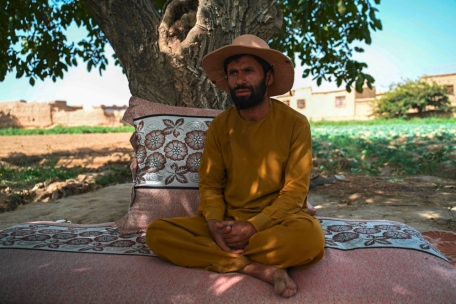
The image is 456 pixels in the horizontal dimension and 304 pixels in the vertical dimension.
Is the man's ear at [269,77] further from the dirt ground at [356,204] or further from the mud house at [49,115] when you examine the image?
the mud house at [49,115]

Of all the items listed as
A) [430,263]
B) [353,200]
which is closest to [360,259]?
[430,263]

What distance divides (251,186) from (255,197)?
0.24 ft

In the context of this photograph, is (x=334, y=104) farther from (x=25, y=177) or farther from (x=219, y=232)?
(x=219, y=232)

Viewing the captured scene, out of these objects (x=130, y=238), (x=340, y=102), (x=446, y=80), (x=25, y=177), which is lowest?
(x=25, y=177)

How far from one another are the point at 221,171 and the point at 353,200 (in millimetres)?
3124

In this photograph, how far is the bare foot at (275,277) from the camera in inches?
71.7

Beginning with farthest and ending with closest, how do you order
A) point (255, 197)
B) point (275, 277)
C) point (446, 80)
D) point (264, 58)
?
1. point (446, 80)
2. point (264, 58)
3. point (255, 197)
4. point (275, 277)

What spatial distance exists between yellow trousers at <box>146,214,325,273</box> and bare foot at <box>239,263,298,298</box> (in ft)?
0.14

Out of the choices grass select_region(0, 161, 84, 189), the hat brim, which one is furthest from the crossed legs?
grass select_region(0, 161, 84, 189)

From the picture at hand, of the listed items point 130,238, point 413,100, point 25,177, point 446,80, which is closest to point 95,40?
point 25,177

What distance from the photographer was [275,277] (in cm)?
190

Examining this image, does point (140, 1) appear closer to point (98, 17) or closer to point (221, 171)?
point (98, 17)

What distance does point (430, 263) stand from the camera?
6.84ft

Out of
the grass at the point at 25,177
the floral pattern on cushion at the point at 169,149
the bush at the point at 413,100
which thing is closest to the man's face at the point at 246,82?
the floral pattern on cushion at the point at 169,149
